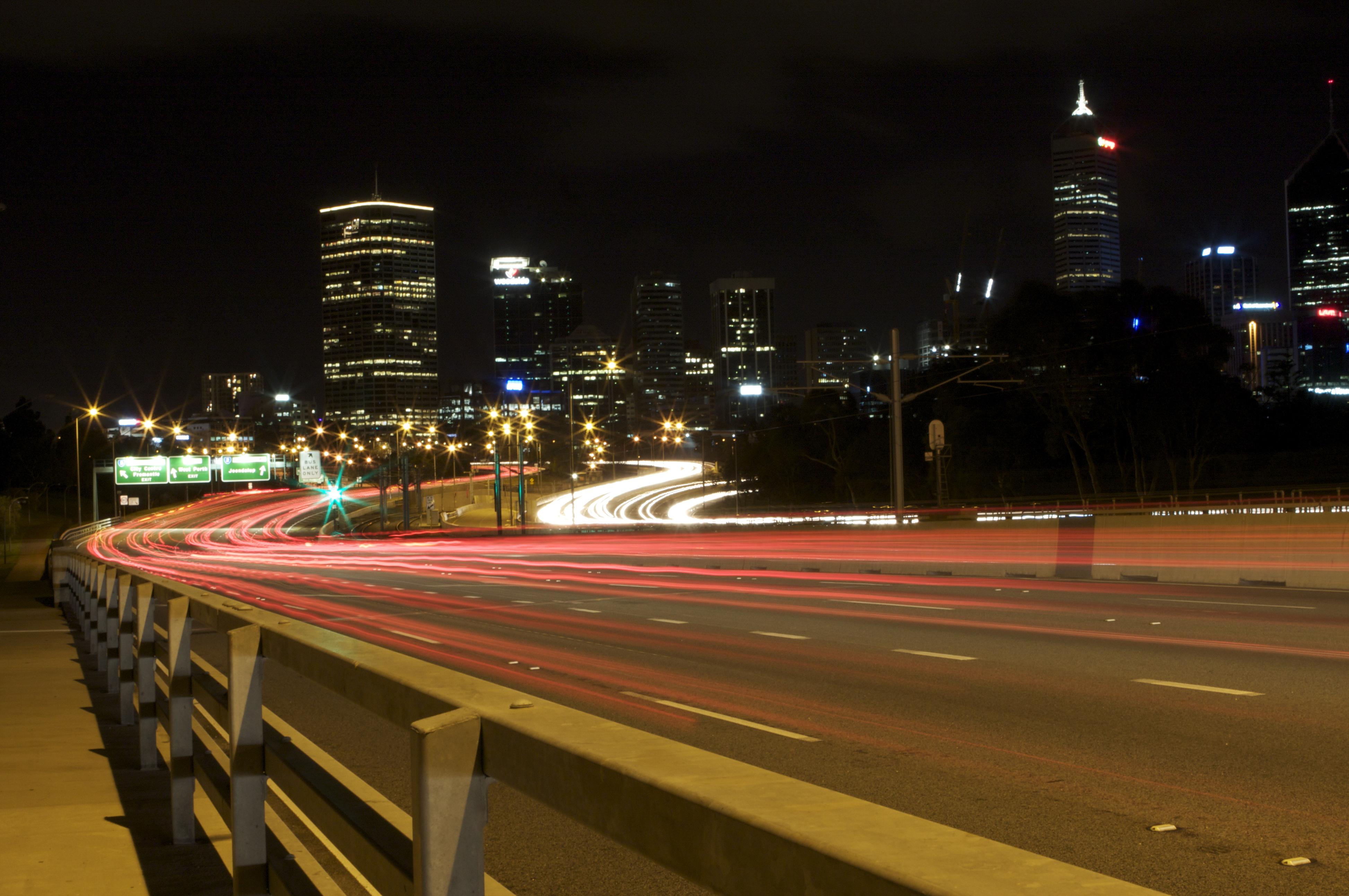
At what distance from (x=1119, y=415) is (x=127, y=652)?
240 ft

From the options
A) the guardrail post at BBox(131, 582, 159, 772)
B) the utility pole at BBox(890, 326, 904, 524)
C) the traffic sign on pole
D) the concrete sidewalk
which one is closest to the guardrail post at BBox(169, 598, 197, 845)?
the concrete sidewalk

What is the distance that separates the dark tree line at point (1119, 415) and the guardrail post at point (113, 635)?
57.2m

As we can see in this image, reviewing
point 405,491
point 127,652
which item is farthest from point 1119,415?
point 127,652

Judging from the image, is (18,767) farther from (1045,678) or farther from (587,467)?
(587,467)

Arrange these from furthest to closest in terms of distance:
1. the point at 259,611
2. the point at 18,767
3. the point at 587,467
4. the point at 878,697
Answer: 1. the point at 587,467
2. the point at 878,697
3. the point at 18,767
4. the point at 259,611

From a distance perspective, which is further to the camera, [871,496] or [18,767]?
[871,496]

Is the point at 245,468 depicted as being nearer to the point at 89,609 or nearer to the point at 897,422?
the point at 897,422

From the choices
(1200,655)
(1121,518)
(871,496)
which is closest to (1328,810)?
(1200,655)

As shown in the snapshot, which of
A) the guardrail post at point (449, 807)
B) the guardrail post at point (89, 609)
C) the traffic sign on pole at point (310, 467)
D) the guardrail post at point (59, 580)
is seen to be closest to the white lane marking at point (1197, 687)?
the guardrail post at point (449, 807)

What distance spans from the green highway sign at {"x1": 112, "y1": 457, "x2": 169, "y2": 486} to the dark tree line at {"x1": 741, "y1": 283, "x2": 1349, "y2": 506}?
156 ft

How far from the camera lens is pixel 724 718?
10945 millimetres

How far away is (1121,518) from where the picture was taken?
32.5m

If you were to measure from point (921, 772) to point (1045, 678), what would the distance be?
4.79m

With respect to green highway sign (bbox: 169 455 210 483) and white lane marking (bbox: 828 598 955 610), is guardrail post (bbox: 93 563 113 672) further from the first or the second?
green highway sign (bbox: 169 455 210 483)
